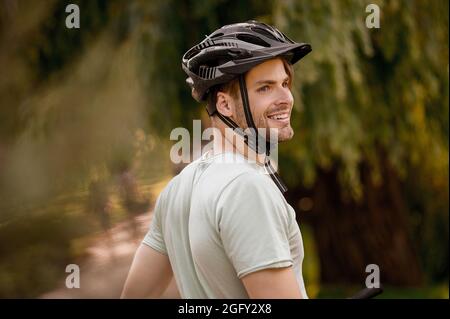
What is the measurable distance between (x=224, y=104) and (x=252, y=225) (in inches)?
16.4

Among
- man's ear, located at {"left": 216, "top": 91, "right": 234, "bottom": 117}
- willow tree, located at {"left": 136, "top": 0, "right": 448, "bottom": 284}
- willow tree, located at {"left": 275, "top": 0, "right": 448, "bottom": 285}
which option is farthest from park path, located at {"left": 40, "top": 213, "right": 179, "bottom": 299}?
man's ear, located at {"left": 216, "top": 91, "right": 234, "bottom": 117}

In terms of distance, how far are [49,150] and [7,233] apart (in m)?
0.89

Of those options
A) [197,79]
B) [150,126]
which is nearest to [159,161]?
[150,126]

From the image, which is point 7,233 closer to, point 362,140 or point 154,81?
point 154,81

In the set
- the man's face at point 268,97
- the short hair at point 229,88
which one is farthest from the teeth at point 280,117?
the short hair at point 229,88

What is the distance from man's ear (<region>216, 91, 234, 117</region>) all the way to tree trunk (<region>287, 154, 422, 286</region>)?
5778 millimetres

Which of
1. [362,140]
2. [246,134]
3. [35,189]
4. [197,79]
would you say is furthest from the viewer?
[362,140]

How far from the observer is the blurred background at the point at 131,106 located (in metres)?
4.97

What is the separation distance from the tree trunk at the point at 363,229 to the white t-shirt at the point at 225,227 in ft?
19.2

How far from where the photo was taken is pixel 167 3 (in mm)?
5426

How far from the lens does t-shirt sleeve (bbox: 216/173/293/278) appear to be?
1469 mm

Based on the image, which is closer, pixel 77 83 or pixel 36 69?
pixel 77 83

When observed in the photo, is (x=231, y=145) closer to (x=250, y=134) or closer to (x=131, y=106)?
(x=250, y=134)

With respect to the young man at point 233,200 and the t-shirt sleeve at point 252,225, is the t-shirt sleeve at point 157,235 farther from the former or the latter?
the t-shirt sleeve at point 252,225
